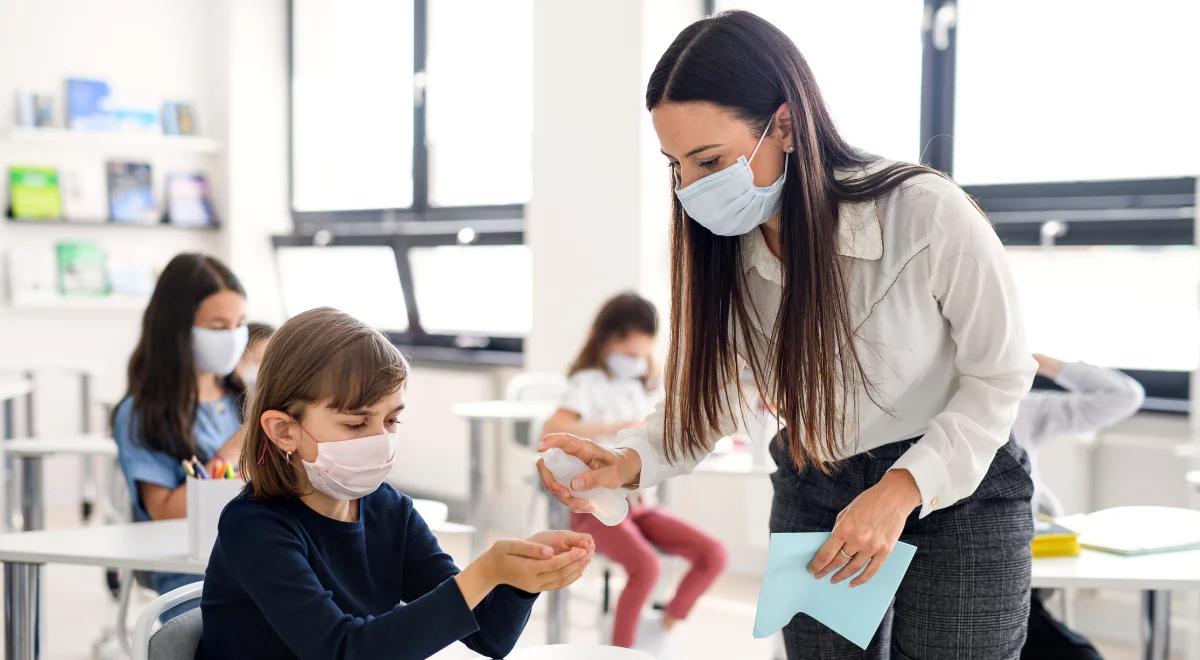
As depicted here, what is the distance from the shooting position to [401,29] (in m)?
5.71

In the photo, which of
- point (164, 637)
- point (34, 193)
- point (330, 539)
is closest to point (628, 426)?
point (330, 539)

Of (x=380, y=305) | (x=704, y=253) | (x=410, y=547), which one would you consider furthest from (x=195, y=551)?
(x=380, y=305)

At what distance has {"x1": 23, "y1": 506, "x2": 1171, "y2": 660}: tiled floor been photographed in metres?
3.41

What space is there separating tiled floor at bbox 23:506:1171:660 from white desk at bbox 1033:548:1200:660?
1432mm

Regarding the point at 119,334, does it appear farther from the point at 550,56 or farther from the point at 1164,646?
the point at 1164,646

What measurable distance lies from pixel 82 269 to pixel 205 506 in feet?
14.2

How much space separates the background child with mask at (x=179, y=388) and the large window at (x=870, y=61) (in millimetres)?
2195

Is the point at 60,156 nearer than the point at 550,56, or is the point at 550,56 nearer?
the point at 550,56

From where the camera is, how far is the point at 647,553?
10.2 feet

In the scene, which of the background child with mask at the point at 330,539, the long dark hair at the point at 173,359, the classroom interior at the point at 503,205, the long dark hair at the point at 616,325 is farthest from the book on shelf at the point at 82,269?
the background child with mask at the point at 330,539

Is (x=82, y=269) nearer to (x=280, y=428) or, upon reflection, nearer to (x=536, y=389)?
(x=536, y=389)

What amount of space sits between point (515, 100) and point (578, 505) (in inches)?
156

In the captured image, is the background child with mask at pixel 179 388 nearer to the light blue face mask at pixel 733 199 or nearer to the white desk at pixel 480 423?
the white desk at pixel 480 423

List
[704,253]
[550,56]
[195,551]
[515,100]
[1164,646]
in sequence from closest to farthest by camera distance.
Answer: [704,253] → [195,551] → [1164,646] → [550,56] → [515,100]
